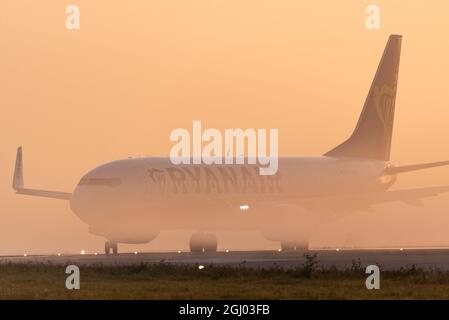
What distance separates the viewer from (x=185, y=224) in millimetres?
73875

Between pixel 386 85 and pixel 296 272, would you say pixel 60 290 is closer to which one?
pixel 296 272

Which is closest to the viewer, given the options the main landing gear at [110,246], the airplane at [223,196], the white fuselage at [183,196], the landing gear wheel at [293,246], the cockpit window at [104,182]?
the main landing gear at [110,246]

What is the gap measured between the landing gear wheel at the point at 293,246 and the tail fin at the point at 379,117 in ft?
41.3

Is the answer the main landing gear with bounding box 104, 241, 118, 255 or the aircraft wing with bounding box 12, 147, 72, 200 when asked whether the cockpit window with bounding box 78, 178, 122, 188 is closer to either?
the main landing gear with bounding box 104, 241, 118, 255

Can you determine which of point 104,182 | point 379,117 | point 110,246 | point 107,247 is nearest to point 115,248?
point 110,246

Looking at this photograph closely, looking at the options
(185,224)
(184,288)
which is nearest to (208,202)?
(185,224)

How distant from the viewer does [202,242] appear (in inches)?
2953

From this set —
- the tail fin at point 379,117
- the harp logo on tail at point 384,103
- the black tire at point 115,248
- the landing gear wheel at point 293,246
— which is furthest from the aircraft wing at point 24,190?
the harp logo on tail at point 384,103

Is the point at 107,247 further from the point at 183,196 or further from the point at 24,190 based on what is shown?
the point at 24,190

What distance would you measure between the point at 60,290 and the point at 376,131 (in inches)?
2116

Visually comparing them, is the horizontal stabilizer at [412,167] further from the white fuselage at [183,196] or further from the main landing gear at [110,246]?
the main landing gear at [110,246]

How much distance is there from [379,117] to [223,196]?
18.3 metres

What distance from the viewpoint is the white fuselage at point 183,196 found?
71.8 m

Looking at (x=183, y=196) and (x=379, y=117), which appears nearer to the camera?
(x=183, y=196)
